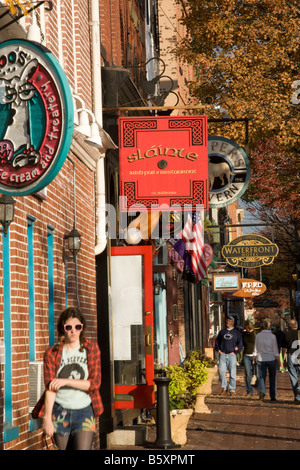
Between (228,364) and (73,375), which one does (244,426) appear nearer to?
(228,364)

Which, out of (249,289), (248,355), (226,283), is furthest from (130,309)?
(249,289)

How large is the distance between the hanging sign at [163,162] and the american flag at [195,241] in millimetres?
6486

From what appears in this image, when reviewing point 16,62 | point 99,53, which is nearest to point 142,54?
point 99,53

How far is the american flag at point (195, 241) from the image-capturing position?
20.3 meters

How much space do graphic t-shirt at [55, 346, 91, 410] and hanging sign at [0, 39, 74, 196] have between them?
1372mm

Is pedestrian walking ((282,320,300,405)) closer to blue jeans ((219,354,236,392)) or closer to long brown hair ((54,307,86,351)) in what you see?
blue jeans ((219,354,236,392))

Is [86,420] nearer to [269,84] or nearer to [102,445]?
[102,445]

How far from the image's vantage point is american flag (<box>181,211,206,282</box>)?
20344mm

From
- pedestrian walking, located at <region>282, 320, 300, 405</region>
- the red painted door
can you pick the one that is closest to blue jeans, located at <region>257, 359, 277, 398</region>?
pedestrian walking, located at <region>282, 320, 300, 405</region>

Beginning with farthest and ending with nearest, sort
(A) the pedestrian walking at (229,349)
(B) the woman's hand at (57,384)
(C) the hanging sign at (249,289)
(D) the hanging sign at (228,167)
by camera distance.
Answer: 1. (C) the hanging sign at (249,289)
2. (A) the pedestrian walking at (229,349)
3. (D) the hanging sign at (228,167)
4. (B) the woman's hand at (57,384)

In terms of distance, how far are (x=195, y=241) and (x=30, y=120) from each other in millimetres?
14618

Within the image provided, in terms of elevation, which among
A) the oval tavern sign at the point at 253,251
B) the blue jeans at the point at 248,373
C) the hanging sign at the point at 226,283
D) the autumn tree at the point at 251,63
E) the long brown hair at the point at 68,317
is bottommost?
the blue jeans at the point at 248,373

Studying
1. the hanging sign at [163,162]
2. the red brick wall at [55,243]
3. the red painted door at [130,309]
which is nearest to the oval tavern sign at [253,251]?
the red painted door at [130,309]

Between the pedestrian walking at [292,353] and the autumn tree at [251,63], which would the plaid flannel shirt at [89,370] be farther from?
the autumn tree at [251,63]
